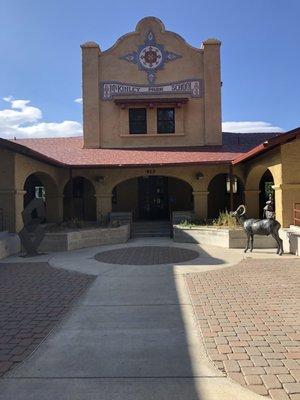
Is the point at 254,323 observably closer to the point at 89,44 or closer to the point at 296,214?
the point at 296,214

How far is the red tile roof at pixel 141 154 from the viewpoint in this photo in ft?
54.7

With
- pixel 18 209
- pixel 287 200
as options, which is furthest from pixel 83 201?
pixel 287 200

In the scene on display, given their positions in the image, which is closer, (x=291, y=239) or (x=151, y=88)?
(x=291, y=239)

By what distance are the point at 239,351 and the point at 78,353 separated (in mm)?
1948

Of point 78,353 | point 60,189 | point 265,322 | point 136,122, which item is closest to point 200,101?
point 136,122

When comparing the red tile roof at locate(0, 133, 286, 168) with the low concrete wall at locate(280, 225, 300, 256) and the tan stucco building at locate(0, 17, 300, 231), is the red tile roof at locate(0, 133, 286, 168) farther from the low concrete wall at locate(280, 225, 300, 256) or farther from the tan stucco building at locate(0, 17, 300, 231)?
the low concrete wall at locate(280, 225, 300, 256)

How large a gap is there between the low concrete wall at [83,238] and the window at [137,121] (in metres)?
6.01

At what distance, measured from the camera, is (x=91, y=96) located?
20.0 metres

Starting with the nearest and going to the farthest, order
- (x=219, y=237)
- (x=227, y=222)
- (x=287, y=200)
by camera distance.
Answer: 1. (x=287, y=200)
2. (x=219, y=237)
3. (x=227, y=222)

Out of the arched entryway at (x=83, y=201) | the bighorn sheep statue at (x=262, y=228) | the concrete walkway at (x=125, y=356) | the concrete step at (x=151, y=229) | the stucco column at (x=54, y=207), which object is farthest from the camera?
the arched entryway at (x=83, y=201)

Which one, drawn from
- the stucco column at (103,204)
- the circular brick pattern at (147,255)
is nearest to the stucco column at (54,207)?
the stucco column at (103,204)

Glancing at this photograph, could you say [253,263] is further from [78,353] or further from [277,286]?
[78,353]

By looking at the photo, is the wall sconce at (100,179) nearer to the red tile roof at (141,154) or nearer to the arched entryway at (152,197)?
the red tile roof at (141,154)

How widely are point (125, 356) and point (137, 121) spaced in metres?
16.5
